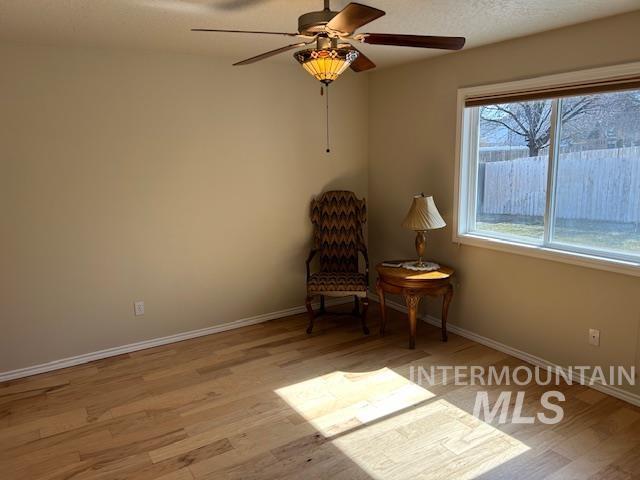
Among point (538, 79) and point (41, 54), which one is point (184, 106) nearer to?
point (41, 54)

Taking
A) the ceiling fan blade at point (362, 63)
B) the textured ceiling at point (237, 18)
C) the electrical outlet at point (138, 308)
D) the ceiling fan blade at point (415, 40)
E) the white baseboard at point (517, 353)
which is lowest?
the white baseboard at point (517, 353)

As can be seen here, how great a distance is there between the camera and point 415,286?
370 centimetres

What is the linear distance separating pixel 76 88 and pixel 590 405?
3.96 meters

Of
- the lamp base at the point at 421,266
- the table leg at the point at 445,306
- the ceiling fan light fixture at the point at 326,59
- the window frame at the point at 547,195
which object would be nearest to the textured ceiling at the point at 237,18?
the window frame at the point at 547,195

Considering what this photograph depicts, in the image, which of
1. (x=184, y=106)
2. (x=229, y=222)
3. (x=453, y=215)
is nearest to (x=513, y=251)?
(x=453, y=215)

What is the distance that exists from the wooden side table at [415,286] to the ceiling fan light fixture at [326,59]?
189 cm

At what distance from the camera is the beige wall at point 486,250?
2.95m

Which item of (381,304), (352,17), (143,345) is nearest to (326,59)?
(352,17)

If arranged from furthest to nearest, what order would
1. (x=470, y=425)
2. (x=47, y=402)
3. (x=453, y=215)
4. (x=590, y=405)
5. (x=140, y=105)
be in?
(x=453, y=215) → (x=140, y=105) → (x=47, y=402) → (x=590, y=405) → (x=470, y=425)

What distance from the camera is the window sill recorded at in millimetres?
2887

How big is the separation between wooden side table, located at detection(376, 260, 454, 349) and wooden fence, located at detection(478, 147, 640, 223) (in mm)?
671

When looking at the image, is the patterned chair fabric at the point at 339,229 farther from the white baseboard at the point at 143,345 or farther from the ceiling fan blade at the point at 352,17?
the ceiling fan blade at the point at 352,17

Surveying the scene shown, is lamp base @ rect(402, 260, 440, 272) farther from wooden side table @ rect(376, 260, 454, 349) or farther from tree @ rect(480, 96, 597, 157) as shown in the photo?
tree @ rect(480, 96, 597, 157)

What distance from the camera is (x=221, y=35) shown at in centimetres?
316
